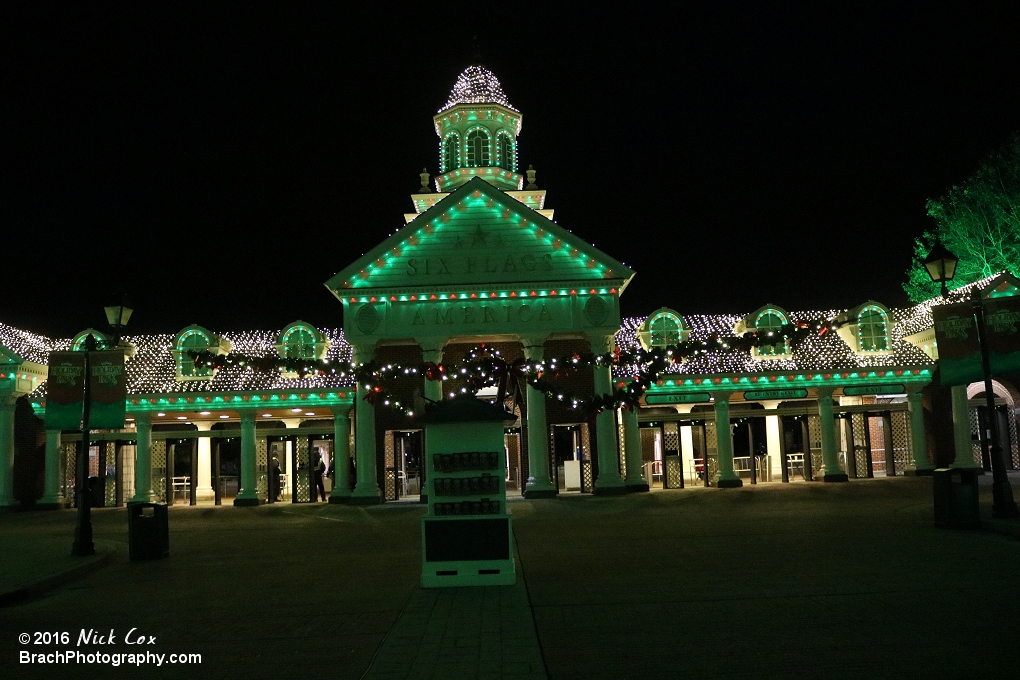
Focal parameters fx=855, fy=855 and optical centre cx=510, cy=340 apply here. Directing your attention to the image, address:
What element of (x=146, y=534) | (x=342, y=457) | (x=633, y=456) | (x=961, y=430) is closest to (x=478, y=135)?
(x=342, y=457)

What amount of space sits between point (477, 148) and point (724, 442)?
14934mm

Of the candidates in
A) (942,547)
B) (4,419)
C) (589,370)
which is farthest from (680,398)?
(4,419)

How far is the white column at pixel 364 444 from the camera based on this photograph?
25.9 meters

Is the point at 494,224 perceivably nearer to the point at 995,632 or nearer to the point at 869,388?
the point at 869,388

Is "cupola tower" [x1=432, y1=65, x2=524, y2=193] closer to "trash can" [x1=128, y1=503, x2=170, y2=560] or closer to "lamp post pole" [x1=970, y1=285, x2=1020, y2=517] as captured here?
"lamp post pole" [x1=970, y1=285, x2=1020, y2=517]

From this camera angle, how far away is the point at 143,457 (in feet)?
90.2

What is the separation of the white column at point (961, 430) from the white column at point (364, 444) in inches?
717

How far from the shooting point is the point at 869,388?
27.9m

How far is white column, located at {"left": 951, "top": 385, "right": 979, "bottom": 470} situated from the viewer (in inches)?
1059

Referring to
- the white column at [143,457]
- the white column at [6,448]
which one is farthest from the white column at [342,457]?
the white column at [6,448]

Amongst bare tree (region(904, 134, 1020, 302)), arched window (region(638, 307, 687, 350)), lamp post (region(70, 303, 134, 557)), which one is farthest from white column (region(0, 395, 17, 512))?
bare tree (region(904, 134, 1020, 302))

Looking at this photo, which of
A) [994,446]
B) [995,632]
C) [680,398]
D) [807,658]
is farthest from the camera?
[680,398]

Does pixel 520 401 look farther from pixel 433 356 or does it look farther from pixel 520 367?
pixel 520 367

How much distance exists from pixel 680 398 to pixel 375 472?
9.85m
